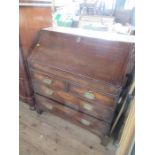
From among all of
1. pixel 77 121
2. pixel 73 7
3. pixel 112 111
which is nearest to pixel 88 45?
pixel 112 111

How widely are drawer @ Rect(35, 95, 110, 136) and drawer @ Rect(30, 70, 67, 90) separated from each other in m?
0.22

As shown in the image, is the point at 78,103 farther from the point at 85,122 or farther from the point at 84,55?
the point at 84,55

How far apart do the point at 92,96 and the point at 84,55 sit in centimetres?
34

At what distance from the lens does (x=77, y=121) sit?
142cm

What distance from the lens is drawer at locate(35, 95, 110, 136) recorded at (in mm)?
1276

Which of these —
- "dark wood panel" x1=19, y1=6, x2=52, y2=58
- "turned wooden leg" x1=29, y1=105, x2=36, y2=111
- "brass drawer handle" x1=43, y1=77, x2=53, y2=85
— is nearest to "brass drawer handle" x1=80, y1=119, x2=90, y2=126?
"brass drawer handle" x1=43, y1=77, x2=53, y2=85

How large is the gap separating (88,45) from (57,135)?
0.97m

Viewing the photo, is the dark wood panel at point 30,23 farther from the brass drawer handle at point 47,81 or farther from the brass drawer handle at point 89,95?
the brass drawer handle at point 89,95

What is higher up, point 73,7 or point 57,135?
point 73,7

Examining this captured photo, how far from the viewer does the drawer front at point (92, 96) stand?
1082mm
